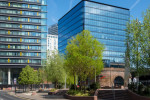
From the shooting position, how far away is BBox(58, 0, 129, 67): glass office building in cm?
10575

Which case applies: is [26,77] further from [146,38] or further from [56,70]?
[146,38]

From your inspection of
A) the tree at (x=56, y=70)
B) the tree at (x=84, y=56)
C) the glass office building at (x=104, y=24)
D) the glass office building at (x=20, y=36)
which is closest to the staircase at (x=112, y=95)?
the tree at (x=84, y=56)

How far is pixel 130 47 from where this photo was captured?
29.8 metres

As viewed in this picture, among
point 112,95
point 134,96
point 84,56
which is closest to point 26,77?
point 84,56

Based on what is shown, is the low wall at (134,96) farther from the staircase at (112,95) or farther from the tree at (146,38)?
the tree at (146,38)

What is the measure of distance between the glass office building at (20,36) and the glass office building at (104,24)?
18.5m

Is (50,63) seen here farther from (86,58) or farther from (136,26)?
(136,26)

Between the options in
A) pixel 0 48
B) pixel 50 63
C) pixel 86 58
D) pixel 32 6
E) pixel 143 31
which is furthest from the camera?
pixel 32 6

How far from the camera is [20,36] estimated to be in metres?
99.0

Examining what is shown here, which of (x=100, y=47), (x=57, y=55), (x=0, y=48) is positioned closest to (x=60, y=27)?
(x=0, y=48)

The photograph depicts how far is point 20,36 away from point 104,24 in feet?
148

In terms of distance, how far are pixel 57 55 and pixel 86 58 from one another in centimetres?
2233

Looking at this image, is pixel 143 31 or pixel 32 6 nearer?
pixel 143 31

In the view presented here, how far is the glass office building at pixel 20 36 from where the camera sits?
3819 inches
